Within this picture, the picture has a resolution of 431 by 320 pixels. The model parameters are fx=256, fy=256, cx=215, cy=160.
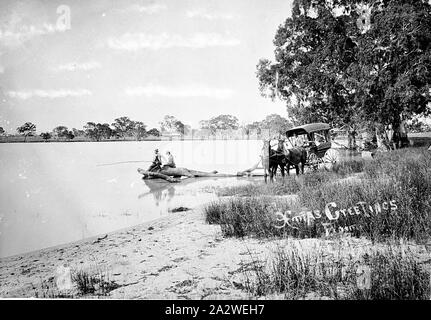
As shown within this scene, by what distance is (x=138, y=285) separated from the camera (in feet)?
11.0

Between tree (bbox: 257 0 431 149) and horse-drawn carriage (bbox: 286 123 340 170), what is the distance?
1993 mm

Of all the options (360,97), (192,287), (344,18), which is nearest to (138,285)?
(192,287)

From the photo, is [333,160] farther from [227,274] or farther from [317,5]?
[227,274]

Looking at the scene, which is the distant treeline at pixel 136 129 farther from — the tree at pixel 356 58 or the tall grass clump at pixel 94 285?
the tall grass clump at pixel 94 285

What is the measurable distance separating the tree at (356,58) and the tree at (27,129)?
8.05 metres

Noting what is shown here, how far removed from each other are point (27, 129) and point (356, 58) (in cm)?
1331

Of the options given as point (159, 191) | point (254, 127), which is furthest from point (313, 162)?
point (159, 191)

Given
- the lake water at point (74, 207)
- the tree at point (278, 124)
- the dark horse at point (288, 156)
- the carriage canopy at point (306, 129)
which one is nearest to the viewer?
the lake water at point (74, 207)

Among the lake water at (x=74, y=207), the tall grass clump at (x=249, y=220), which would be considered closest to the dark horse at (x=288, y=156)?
the lake water at (x=74, y=207)

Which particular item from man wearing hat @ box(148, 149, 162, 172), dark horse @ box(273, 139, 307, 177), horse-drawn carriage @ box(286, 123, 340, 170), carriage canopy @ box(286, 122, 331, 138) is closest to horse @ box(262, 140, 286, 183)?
dark horse @ box(273, 139, 307, 177)

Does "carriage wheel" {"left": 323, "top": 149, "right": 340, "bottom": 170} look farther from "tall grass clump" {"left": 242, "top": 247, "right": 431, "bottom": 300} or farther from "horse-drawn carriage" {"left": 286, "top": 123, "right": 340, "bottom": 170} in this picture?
"tall grass clump" {"left": 242, "top": 247, "right": 431, "bottom": 300}

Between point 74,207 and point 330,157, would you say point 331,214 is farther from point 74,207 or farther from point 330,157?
point 74,207

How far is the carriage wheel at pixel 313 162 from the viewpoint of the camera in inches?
520
